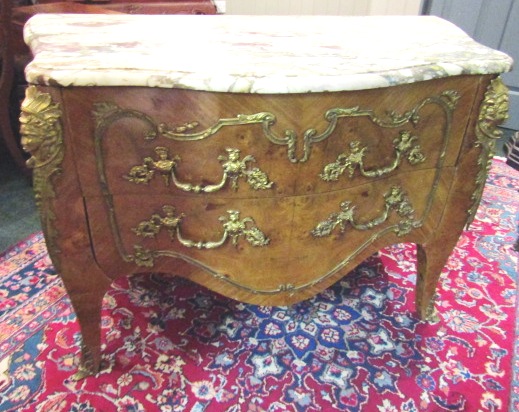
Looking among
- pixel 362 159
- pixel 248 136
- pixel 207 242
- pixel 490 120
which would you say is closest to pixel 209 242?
pixel 207 242

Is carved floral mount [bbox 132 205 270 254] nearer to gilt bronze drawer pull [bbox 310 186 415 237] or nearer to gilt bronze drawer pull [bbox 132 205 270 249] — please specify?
gilt bronze drawer pull [bbox 132 205 270 249]

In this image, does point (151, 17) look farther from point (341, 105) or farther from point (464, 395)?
point (464, 395)

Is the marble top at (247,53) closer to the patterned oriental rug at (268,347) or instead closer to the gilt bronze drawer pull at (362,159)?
the gilt bronze drawer pull at (362,159)

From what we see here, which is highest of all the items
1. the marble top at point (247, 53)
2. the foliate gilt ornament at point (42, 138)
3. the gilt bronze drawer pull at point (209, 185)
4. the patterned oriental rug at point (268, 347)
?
the marble top at point (247, 53)

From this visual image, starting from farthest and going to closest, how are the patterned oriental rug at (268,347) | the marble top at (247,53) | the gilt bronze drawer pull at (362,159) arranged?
the patterned oriental rug at (268,347) → the gilt bronze drawer pull at (362,159) → the marble top at (247,53)

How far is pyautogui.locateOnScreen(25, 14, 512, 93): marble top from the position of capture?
756mm

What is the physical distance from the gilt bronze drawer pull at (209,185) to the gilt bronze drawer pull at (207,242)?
0.07 metres

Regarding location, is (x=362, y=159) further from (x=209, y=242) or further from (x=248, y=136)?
(x=209, y=242)

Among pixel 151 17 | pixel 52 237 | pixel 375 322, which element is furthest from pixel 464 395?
pixel 151 17

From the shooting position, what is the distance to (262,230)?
0.95m

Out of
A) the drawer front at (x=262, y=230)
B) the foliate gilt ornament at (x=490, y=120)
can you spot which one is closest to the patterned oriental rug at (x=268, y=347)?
the drawer front at (x=262, y=230)

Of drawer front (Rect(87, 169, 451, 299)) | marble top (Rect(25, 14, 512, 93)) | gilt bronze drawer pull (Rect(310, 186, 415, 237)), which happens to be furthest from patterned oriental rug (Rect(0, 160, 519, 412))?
marble top (Rect(25, 14, 512, 93))

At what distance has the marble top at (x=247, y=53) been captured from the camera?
756 mm

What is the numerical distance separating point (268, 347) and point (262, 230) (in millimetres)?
466
